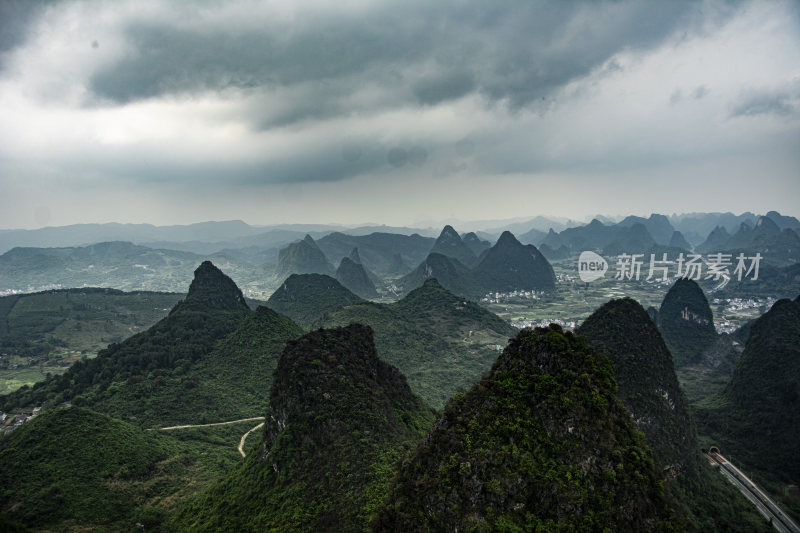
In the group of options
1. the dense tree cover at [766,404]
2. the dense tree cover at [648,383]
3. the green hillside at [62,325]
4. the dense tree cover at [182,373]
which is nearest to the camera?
the dense tree cover at [648,383]

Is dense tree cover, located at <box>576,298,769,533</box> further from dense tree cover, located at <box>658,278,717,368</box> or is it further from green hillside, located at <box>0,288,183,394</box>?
green hillside, located at <box>0,288,183,394</box>

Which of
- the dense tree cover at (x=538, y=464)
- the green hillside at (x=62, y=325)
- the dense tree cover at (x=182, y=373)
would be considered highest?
the dense tree cover at (x=538, y=464)

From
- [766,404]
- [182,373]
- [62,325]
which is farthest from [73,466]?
[62,325]

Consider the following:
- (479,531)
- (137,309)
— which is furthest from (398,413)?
(137,309)

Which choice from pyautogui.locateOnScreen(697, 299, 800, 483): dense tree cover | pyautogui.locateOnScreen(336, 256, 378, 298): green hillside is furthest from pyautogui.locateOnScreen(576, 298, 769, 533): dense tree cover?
pyautogui.locateOnScreen(336, 256, 378, 298): green hillside

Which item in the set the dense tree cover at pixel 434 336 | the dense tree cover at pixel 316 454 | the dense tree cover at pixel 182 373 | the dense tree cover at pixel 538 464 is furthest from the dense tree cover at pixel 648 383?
the dense tree cover at pixel 182 373

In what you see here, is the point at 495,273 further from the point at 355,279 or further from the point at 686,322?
the point at 686,322

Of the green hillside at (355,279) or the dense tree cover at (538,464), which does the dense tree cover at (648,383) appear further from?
the green hillside at (355,279)
